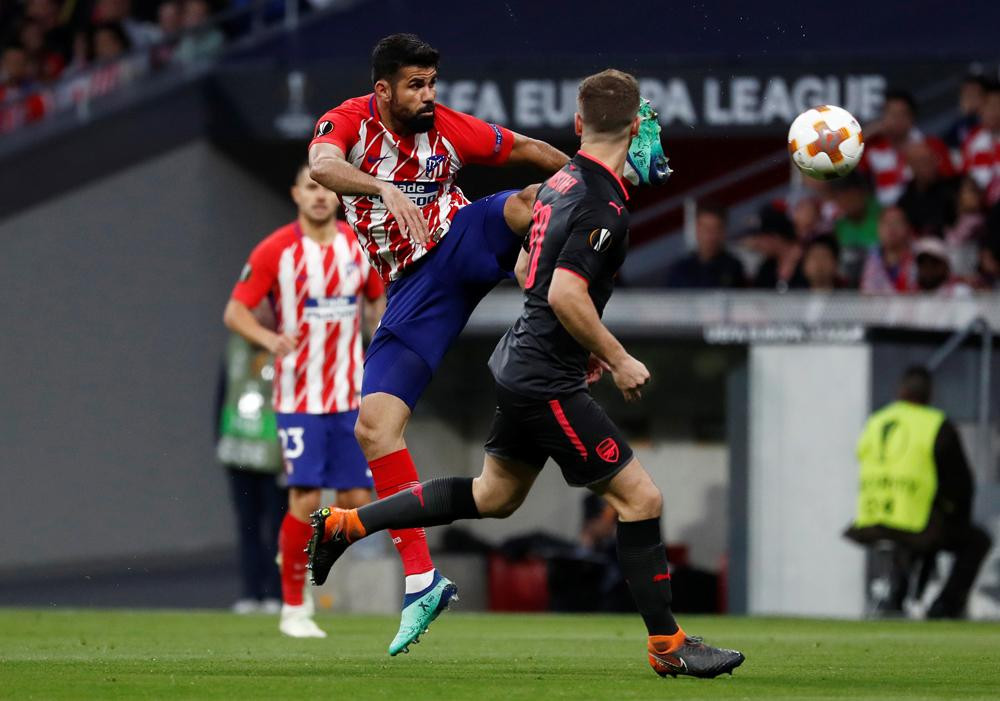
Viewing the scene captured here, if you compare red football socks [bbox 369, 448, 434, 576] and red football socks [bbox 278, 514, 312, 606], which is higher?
red football socks [bbox 369, 448, 434, 576]

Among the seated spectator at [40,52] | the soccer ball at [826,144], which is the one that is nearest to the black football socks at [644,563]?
the soccer ball at [826,144]

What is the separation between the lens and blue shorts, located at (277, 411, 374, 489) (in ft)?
32.0

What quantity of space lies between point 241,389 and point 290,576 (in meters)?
4.04

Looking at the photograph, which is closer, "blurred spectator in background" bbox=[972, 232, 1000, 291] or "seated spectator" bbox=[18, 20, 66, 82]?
"blurred spectator in background" bbox=[972, 232, 1000, 291]

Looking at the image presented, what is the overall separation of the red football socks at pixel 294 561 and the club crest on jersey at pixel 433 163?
261cm

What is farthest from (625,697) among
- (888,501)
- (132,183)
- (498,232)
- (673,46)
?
(132,183)

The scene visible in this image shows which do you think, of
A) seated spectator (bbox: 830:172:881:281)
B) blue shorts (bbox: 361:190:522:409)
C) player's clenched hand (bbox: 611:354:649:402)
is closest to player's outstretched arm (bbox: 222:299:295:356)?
blue shorts (bbox: 361:190:522:409)

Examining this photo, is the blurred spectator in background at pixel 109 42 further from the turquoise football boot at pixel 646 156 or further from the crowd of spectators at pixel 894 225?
the turquoise football boot at pixel 646 156

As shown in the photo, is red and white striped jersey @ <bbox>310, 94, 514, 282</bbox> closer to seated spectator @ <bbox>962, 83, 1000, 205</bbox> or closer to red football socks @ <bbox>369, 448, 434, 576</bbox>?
red football socks @ <bbox>369, 448, 434, 576</bbox>

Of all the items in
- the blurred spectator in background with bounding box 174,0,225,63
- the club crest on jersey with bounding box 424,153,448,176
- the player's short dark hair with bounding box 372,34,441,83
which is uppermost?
the blurred spectator in background with bounding box 174,0,225,63

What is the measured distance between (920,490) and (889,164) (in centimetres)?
418

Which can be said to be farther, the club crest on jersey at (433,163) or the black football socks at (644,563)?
the club crest on jersey at (433,163)

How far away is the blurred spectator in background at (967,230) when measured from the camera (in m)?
14.9

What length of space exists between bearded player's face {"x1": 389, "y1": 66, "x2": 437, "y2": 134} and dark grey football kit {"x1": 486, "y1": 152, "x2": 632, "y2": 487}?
3.76 feet
